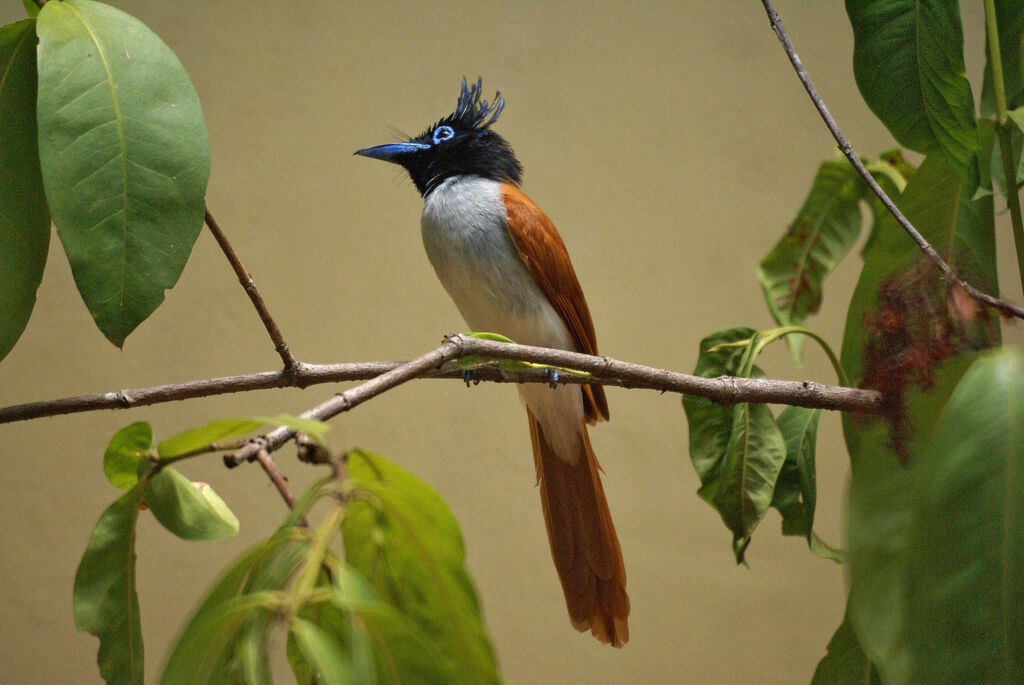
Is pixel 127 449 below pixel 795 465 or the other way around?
the other way around

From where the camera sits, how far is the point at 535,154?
1.85 metres

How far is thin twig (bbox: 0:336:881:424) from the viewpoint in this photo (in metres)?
0.63

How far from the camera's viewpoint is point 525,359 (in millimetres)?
639

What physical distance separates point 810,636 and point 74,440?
166cm

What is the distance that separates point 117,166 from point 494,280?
0.66 m

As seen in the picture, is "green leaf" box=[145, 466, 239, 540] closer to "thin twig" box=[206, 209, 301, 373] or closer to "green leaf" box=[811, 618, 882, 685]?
"thin twig" box=[206, 209, 301, 373]

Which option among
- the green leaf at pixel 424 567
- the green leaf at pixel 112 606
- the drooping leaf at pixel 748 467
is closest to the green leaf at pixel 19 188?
the green leaf at pixel 112 606

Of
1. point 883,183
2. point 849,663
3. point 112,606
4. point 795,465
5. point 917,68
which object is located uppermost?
point 917,68

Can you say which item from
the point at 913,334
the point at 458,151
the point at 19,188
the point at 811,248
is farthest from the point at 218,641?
the point at 811,248

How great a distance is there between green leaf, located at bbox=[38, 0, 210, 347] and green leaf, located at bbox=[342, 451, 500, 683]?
0.19 m

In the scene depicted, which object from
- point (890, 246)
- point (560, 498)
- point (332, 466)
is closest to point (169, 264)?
point (332, 466)

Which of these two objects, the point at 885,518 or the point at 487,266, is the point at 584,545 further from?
the point at 885,518

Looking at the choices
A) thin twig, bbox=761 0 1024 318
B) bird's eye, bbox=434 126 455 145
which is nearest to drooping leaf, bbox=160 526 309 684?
thin twig, bbox=761 0 1024 318

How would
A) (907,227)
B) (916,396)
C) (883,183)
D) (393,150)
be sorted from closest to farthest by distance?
(916,396), (907,227), (393,150), (883,183)
